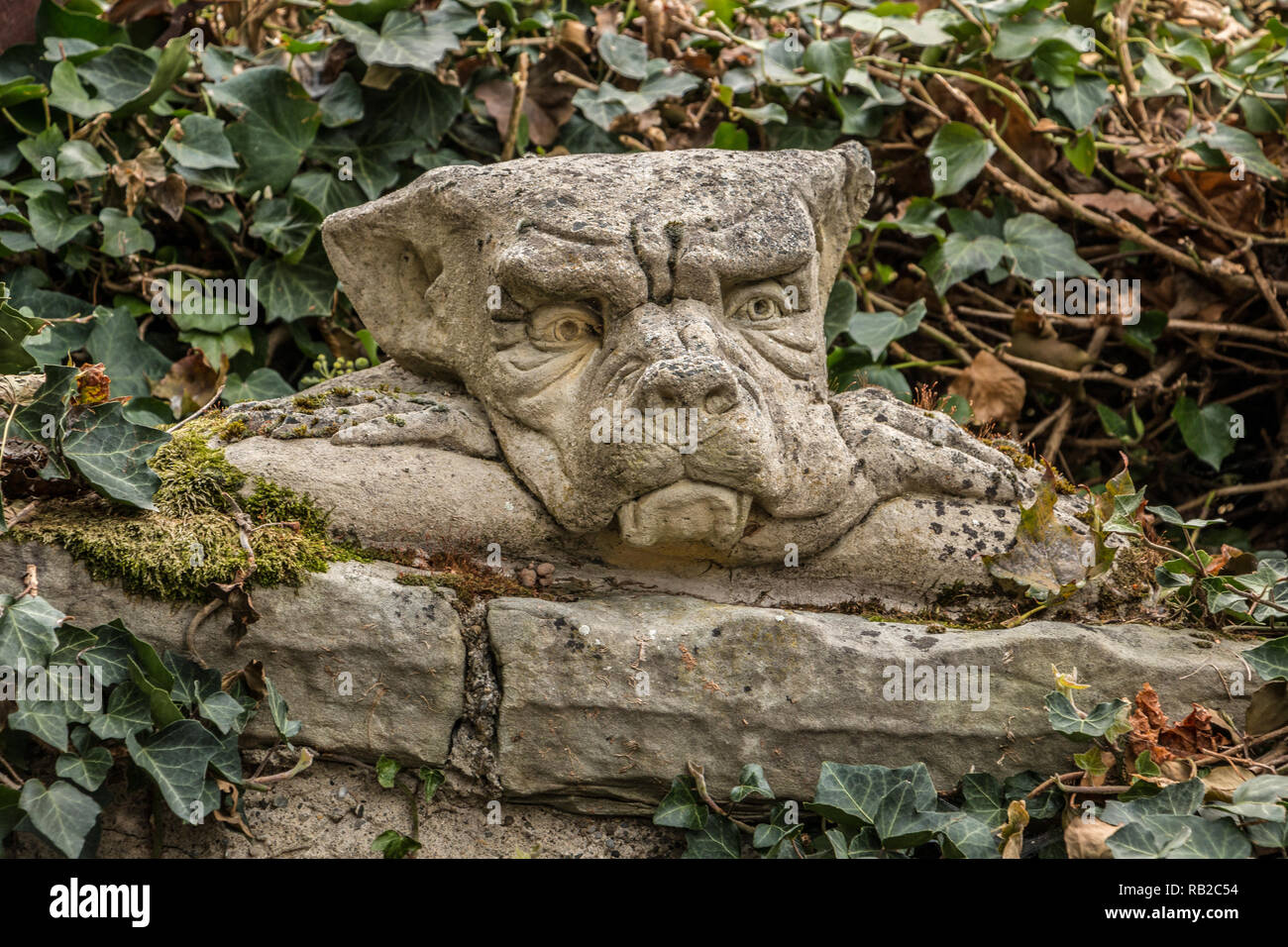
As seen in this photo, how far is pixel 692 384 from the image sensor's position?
10.2 ft

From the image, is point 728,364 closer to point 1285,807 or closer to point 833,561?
point 833,561

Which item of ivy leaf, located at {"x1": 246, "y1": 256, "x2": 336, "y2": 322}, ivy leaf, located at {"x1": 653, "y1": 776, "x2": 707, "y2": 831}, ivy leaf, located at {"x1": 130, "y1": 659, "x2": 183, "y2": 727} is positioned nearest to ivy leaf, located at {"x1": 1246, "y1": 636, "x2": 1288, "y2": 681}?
ivy leaf, located at {"x1": 653, "y1": 776, "x2": 707, "y2": 831}

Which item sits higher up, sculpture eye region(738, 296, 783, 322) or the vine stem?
sculpture eye region(738, 296, 783, 322)

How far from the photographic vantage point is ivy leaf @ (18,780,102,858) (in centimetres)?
292

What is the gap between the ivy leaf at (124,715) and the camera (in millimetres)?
3016

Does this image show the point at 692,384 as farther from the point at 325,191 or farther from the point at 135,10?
the point at 135,10

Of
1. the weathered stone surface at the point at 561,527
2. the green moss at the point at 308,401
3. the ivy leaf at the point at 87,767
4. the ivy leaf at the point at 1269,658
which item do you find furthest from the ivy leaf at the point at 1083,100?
the ivy leaf at the point at 87,767

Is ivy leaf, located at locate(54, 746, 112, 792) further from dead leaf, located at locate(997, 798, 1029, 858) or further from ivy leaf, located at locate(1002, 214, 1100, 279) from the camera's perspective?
ivy leaf, located at locate(1002, 214, 1100, 279)

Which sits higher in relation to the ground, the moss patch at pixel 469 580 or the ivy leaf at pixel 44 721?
the moss patch at pixel 469 580

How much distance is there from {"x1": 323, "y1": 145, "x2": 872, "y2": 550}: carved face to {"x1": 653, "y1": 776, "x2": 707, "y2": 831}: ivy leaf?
55 centimetres

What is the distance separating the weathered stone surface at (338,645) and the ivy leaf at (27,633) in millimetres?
167

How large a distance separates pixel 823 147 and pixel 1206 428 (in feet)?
5.33

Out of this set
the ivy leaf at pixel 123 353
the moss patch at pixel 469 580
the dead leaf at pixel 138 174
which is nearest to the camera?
the moss patch at pixel 469 580

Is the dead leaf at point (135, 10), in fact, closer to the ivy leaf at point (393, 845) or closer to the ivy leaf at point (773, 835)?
the ivy leaf at point (393, 845)
